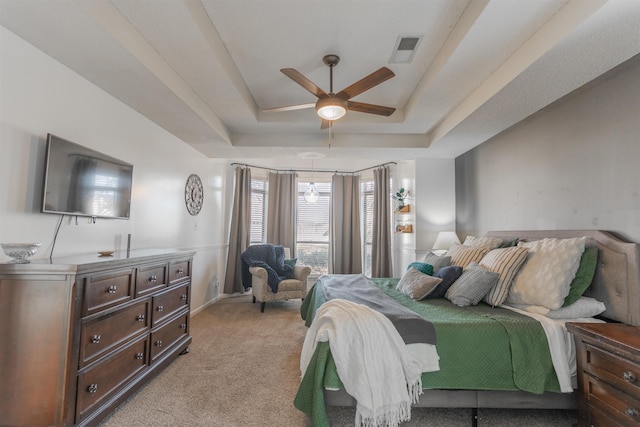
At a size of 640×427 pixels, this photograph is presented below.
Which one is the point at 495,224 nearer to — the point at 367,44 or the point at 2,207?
the point at 367,44

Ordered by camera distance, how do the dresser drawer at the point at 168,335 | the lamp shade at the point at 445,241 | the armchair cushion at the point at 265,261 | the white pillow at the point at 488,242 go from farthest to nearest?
Result: the armchair cushion at the point at 265,261, the lamp shade at the point at 445,241, the white pillow at the point at 488,242, the dresser drawer at the point at 168,335

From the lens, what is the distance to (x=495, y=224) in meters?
3.80

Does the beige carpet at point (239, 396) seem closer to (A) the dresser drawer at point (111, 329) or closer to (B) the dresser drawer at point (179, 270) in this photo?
(A) the dresser drawer at point (111, 329)

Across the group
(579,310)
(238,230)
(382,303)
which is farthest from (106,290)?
(238,230)

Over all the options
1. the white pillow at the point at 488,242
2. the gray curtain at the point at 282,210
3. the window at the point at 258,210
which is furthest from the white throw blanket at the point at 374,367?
the window at the point at 258,210

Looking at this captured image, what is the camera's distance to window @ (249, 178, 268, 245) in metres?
6.17

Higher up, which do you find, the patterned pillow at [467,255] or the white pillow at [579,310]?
Answer: the patterned pillow at [467,255]

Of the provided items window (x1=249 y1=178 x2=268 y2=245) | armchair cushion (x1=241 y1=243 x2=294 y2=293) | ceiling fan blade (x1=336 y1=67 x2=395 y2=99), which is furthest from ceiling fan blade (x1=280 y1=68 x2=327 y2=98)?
window (x1=249 y1=178 x2=268 y2=245)

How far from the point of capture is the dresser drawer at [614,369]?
1512 millimetres

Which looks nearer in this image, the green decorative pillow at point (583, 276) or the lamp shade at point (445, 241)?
the green decorative pillow at point (583, 276)

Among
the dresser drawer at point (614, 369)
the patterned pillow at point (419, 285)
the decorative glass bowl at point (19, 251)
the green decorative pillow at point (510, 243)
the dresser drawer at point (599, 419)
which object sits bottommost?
the dresser drawer at point (599, 419)

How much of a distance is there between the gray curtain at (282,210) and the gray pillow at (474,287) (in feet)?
13.0

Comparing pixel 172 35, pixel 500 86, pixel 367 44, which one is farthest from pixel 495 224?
pixel 172 35

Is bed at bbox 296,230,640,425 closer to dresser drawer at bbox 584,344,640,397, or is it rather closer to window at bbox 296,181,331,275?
dresser drawer at bbox 584,344,640,397
